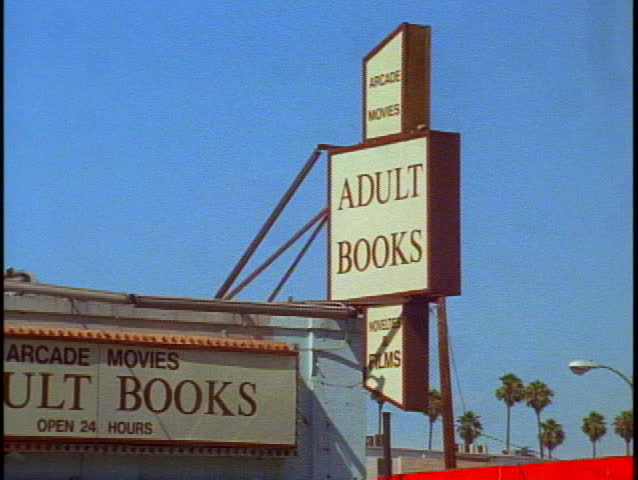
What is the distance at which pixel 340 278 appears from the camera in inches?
1110

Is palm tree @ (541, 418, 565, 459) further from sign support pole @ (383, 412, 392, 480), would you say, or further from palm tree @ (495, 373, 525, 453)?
sign support pole @ (383, 412, 392, 480)

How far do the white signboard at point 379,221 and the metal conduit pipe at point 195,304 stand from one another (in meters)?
0.47

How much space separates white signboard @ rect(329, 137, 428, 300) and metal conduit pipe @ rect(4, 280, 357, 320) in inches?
18.7

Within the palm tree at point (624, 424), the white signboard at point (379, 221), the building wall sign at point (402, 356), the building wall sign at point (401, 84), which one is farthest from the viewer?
the palm tree at point (624, 424)

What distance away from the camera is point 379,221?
27453 mm

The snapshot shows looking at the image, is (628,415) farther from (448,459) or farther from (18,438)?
(18,438)

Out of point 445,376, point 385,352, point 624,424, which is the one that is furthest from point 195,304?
point 624,424

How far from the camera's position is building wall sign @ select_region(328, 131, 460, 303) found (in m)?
26.3

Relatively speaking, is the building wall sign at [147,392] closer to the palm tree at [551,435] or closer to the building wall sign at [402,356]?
the building wall sign at [402,356]

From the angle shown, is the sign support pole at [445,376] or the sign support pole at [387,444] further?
the sign support pole at [445,376]

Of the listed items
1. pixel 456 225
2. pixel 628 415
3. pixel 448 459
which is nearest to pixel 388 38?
pixel 456 225

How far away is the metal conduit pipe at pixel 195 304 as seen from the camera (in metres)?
25.3

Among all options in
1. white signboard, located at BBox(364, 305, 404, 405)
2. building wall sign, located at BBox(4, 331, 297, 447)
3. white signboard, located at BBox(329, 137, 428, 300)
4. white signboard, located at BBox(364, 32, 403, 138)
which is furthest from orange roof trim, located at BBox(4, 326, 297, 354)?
white signboard, located at BBox(364, 32, 403, 138)

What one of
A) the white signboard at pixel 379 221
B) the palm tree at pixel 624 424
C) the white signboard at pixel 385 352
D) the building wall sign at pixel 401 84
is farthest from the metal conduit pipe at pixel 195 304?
the palm tree at pixel 624 424
